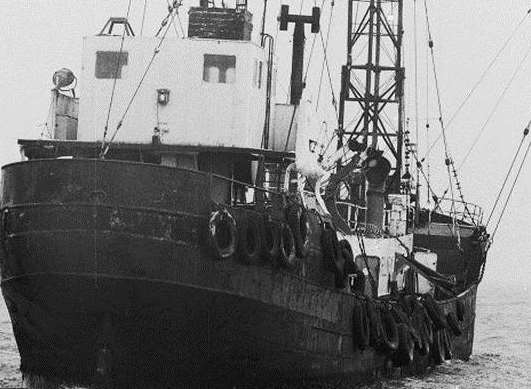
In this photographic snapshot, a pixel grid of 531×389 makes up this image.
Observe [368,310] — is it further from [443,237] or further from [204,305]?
[443,237]

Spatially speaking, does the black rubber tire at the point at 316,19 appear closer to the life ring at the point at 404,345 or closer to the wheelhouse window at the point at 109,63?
the wheelhouse window at the point at 109,63

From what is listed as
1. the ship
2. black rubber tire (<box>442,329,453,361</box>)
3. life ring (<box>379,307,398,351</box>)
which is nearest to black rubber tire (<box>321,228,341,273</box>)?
the ship

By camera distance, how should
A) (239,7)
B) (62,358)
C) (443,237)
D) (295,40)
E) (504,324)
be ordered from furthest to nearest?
1. (504,324)
2. (443,237)
3. (295,40)
4. (239,7)
5. (62,358)

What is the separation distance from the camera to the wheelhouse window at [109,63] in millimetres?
20484

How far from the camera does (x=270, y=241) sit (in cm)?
1788

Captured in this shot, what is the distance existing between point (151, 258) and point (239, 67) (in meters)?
4.90

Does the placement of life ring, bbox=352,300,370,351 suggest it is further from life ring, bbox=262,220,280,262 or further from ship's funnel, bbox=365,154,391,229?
ship's funnel, bbox=365,154,391,229

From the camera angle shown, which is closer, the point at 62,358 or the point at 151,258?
the point at 151,258

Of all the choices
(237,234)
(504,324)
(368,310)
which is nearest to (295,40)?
(368,310)

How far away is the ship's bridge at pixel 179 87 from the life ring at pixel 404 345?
508 centimetres

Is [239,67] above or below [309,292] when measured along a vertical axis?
above

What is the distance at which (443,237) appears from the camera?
1300 inches

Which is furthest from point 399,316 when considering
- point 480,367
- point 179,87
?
point 480,367

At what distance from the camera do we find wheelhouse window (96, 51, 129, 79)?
20484mm
